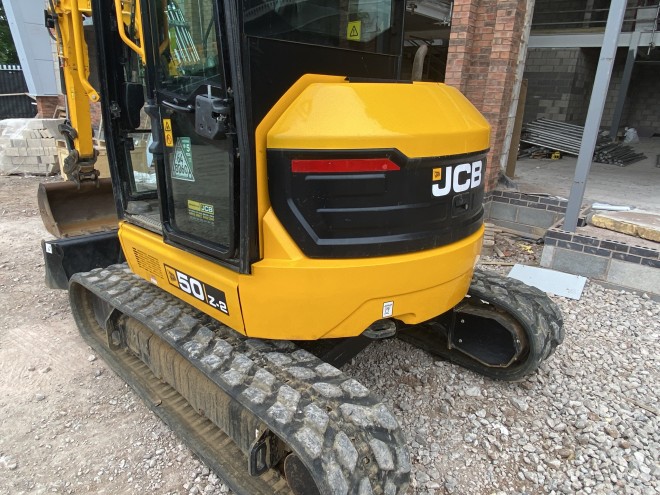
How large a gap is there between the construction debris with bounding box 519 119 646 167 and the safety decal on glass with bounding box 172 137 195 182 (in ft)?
32.5

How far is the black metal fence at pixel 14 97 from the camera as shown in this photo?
534 inches

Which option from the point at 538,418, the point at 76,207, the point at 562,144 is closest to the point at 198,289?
the point at 538,418

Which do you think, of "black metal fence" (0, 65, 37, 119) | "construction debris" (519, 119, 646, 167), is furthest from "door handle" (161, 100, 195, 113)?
"black metal fence" (0, 65, 37, 119)

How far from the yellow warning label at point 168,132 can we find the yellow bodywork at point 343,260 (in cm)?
54

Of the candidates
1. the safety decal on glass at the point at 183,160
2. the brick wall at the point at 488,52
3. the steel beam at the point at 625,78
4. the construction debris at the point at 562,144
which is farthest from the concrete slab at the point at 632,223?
the steel beam at the point at 625,78

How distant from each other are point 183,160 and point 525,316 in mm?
2091

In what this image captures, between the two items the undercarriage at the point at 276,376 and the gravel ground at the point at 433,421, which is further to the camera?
the gravel ground at the point at 433,421

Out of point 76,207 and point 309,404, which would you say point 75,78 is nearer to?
point 76,207

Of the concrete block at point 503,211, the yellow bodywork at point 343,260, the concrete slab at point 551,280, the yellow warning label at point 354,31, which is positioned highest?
the yellow warning label at point 354,31

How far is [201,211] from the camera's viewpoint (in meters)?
2.27

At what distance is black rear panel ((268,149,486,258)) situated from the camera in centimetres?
194

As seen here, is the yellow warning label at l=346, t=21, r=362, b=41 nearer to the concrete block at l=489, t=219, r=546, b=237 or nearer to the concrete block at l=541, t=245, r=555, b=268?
the concrete block at l=541, t=245, r=555, b=268

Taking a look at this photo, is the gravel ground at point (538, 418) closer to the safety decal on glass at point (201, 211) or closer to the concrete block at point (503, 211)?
the safety decal on glass at point (201, 211)

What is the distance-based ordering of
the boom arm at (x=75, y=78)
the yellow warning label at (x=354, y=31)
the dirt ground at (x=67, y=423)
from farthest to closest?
the boom arm at (x=75, y=78), the dirt ground at (x=67, y=423), the yellow warning label at (x=354, y=31)
